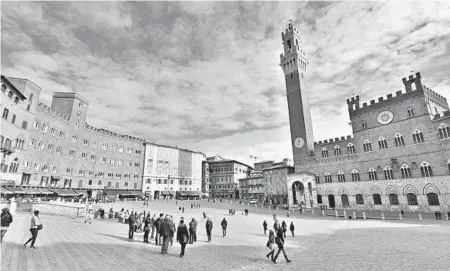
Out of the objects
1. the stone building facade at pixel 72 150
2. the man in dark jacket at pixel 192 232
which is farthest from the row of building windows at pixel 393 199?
the stone building facade at pixel 72 150

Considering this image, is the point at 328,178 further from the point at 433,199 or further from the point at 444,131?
the point at 444,131

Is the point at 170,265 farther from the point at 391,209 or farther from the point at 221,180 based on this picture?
the point at 221,180

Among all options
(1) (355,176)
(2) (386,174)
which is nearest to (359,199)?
(1) (355,176)

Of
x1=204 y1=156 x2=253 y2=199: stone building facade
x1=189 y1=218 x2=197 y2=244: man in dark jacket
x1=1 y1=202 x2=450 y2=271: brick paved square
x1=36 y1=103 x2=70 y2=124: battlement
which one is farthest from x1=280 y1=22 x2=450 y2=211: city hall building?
x1=36 y1=103 x2=70 y2=124: battlement

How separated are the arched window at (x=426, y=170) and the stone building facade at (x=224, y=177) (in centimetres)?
4980

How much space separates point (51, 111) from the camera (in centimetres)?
4303

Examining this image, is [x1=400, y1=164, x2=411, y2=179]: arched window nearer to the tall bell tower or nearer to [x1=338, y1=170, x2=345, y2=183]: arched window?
[x1=338, y1=170, x2=345, y2=183]: arched window

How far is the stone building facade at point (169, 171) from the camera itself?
62.9 m

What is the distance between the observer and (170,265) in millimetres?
8867

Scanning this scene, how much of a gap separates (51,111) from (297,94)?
167ft

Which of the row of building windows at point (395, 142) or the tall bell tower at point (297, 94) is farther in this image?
the tall bell tower at point (297, 94)

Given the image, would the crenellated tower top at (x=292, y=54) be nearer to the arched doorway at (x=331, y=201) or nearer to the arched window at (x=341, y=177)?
the arched window at (x=341, y=177)

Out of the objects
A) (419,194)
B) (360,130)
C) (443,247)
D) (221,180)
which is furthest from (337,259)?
(221,180)

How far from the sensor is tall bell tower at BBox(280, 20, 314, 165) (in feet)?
165
